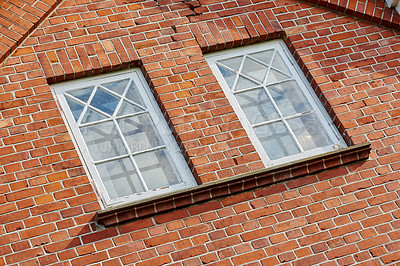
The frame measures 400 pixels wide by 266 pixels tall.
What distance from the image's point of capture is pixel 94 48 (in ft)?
21.8

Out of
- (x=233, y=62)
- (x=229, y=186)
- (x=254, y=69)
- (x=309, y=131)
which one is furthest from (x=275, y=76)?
(x=229, y=186)

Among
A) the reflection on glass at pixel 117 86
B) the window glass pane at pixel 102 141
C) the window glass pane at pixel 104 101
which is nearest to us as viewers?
the window glass pane at pixel 102 141

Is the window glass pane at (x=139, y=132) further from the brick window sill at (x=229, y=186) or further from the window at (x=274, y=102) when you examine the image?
the window at (x=274, y=102)

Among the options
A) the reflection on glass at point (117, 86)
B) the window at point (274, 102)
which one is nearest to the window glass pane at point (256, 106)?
the window at point (274, 102)

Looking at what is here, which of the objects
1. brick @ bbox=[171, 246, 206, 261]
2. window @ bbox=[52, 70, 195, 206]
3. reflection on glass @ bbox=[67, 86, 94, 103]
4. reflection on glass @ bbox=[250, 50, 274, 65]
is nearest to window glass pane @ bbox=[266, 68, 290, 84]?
reflection on glass @ bbox=[250, 50, 274, 65]

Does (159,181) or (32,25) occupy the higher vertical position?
(32,25)

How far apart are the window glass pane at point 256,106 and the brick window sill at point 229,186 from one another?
2.09ft

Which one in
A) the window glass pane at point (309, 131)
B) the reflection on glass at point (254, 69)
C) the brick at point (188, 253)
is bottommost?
the brick at point (188, 253)

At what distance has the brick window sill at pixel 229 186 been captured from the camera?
5746 millimetres

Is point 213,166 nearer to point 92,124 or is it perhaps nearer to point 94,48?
point 92,124

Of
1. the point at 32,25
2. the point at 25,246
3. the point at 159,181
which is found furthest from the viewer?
the point at 32,25

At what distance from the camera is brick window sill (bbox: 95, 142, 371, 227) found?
18.9ft

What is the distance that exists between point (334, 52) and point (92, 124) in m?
2.47

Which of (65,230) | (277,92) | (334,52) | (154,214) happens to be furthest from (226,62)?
(65,230)
